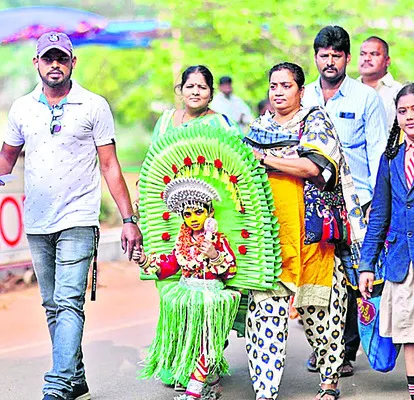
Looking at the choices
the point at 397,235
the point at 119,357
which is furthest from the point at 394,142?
the point at 119,357

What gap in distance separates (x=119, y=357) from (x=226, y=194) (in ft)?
6.61

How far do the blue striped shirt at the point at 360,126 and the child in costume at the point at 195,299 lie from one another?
4.50 feet

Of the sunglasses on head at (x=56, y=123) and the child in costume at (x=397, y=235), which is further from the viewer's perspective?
the sunglasses on head at (x=56, y=123)

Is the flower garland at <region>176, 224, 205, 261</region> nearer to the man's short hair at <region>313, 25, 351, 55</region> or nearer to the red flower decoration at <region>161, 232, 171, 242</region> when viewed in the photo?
the red flower decoration at <region>161, 232, 171, 242</region>

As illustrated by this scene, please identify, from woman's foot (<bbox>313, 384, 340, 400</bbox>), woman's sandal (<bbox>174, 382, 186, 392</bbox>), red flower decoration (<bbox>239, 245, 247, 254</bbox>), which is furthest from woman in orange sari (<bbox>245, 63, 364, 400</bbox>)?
woman's sandal (<bbox>174, 382, 186, 392</bbox>)

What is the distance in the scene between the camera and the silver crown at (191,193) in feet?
17.9

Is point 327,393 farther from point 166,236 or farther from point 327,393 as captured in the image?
point 166,236

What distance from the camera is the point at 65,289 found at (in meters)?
5.51

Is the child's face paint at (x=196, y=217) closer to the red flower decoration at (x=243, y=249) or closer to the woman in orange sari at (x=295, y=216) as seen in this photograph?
the red flower decoration at (x=243, y=249)

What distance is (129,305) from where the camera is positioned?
8992 mm

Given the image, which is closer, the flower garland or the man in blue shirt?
the flower garland

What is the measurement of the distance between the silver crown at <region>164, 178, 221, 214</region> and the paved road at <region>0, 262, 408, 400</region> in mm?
1209

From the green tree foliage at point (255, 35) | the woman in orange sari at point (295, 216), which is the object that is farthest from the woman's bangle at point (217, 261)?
the green tree foliage at point (255, 35)

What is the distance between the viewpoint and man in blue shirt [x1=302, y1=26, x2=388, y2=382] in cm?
643
